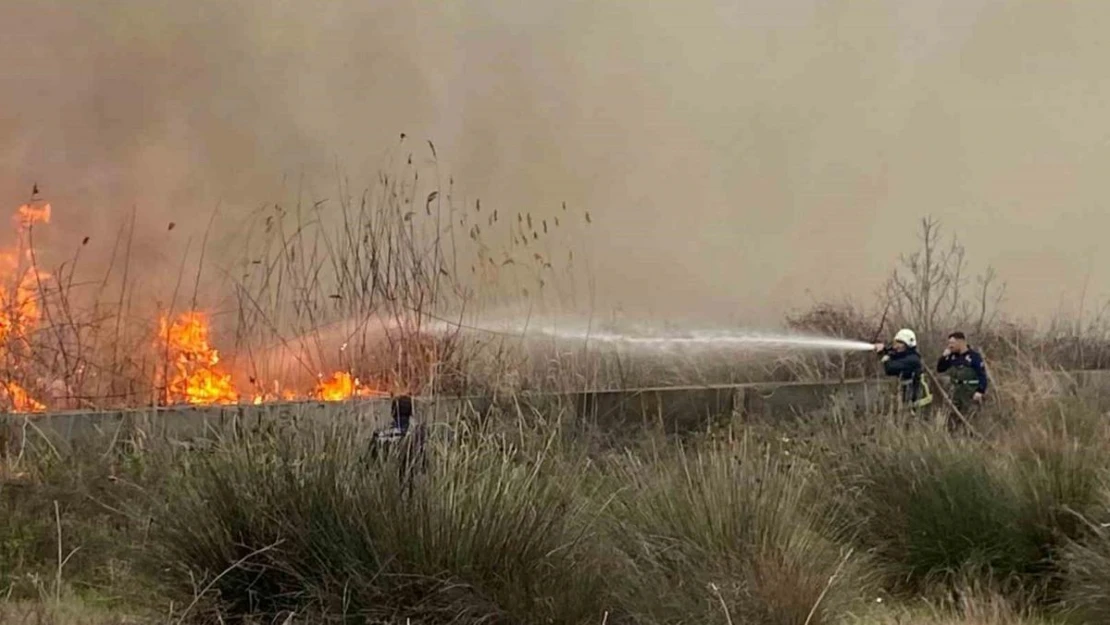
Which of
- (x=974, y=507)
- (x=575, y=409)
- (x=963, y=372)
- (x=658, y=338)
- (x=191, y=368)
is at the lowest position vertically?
(x=974, y=507)

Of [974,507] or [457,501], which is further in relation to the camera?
[974,507]

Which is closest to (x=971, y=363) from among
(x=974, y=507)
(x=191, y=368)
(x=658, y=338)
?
(x=658, y=338)

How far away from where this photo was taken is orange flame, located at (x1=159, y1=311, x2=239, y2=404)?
280 inches

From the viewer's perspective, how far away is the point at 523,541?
11.9 ft

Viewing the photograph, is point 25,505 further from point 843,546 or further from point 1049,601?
point 1049,601

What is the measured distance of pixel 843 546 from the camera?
14.2 feet

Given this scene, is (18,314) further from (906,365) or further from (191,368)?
(906,365)

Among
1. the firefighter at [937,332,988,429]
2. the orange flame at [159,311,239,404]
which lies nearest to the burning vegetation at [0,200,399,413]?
the orange flame at [159,311,239,404]

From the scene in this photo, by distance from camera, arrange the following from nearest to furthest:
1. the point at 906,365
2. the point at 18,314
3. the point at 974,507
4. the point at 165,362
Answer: the point at 974,507 → the point at 18,314 → the point at 165,362 → the point at 906,365

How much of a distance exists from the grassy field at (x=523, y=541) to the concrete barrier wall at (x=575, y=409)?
1.43 feet

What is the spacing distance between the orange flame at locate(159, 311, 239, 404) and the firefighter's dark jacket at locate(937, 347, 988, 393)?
6024 mm

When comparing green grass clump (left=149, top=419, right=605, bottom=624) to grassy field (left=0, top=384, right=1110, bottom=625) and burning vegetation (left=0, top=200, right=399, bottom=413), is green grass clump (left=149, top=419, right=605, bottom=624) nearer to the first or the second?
grassy field (left=0, top=384, right=1110, bottom=625)

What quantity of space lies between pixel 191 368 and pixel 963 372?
6313mm

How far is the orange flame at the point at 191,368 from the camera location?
7.12 metres
